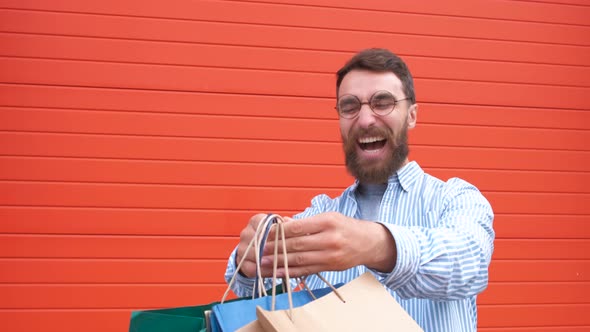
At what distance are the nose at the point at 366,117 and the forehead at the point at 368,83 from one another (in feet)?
0.12

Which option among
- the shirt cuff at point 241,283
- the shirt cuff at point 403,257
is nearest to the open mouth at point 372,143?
the shirt cuff at point 241,283

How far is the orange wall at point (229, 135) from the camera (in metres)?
3.84

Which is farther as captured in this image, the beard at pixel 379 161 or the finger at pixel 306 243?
the beard at pixel 379 161

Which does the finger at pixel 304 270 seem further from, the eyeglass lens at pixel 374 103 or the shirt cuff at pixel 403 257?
the eyeglass lens at pixel 374 103

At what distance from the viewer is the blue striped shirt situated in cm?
123

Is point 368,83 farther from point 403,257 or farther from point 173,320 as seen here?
point 173,320

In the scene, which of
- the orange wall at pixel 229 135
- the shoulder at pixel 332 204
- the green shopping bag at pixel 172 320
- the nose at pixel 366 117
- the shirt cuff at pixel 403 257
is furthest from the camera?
the orange wall at pixel 229 135

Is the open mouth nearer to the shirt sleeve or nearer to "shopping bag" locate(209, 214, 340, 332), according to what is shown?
the shirt sleeve

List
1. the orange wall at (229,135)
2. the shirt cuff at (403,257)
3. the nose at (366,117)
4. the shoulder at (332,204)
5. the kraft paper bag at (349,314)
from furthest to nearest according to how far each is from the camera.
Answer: the orange wall at (229,135)
the shoulder at (332,204)
the nose at (366,117)
the shirt cuff at (403,257)
the kraft paper bag at (349,314)

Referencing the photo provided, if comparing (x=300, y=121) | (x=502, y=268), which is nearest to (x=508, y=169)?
(x=502, y=268)

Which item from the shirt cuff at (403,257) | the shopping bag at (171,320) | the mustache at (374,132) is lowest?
the shopping bag at (171,320)

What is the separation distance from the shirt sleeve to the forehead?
542 millimetres

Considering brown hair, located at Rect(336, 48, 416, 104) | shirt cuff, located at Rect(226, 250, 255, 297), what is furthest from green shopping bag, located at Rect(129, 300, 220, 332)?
brown hair, located at Rect(336, 48, 416, 104)

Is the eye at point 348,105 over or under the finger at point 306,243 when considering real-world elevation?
over
